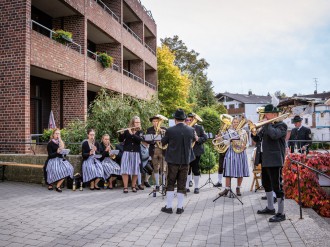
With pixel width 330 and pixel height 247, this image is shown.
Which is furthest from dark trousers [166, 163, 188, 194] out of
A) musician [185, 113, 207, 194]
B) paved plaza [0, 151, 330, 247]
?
musician [185, 113, 207, 194]

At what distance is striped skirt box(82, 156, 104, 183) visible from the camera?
903cm

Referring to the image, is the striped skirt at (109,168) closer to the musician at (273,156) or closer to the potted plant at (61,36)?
the musician at (273,156)

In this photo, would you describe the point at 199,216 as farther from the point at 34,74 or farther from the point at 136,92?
the point at 136,92

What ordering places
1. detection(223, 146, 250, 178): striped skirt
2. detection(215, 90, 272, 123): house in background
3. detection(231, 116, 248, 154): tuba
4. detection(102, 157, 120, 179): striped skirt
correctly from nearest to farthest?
detection(223, 146, 250, 178): striped skirt, detection(231, 116, 248, 154): tuba, detection(102, 157, 120, 179): striped skirt, detection(215, 90, 272, 123): house in background

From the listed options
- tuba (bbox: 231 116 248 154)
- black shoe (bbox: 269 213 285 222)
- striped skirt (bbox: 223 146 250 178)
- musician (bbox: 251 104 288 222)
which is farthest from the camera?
tuba (bbox: 231 116 248 154)

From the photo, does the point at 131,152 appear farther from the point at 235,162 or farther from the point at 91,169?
the point at 235,162


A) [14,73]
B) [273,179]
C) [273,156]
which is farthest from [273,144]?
[14,73]

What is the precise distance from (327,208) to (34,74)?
12331 mm

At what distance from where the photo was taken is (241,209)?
21.6 feet

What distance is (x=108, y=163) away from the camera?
9.45 m

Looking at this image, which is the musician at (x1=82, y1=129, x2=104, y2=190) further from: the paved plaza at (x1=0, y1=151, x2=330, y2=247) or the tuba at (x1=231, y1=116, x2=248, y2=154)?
the tuba at (x1=231, y1=116, x2=248, y2=154)

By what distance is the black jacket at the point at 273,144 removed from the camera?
5.71 metres

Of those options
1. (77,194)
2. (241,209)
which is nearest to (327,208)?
(241,209)

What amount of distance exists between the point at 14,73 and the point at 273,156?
31.3ft
